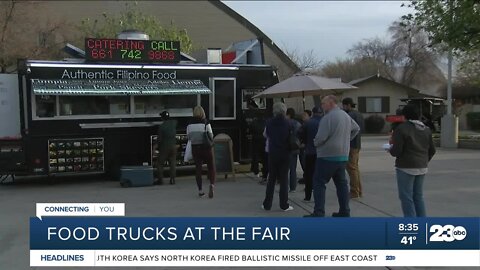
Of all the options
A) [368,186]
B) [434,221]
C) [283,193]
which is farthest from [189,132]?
[434,221]

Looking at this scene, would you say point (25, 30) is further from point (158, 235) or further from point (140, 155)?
point (158, 235)

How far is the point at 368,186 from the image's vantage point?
11.2 metres

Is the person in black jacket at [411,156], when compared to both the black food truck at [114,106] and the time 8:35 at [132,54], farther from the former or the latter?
the time 8:35 at [132,54]

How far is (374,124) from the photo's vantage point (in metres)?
37.3

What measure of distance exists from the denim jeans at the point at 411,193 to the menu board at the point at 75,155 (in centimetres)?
775

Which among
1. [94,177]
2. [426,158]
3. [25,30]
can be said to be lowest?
[94,177]

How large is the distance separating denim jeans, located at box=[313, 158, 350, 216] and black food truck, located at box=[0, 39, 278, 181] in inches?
230

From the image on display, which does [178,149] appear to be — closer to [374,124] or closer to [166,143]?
[166,143]

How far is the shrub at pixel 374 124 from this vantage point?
122ft

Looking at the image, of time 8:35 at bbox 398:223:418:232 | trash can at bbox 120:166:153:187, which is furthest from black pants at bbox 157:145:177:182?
time 8:35 at bbox 398:223:418:232

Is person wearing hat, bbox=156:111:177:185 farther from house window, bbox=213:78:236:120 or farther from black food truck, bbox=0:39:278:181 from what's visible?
house window, bbox=213:78:236:120

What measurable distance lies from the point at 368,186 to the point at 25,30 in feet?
87.1

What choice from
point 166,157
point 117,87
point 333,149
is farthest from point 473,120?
point 333,149

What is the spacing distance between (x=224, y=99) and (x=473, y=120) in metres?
28.8
